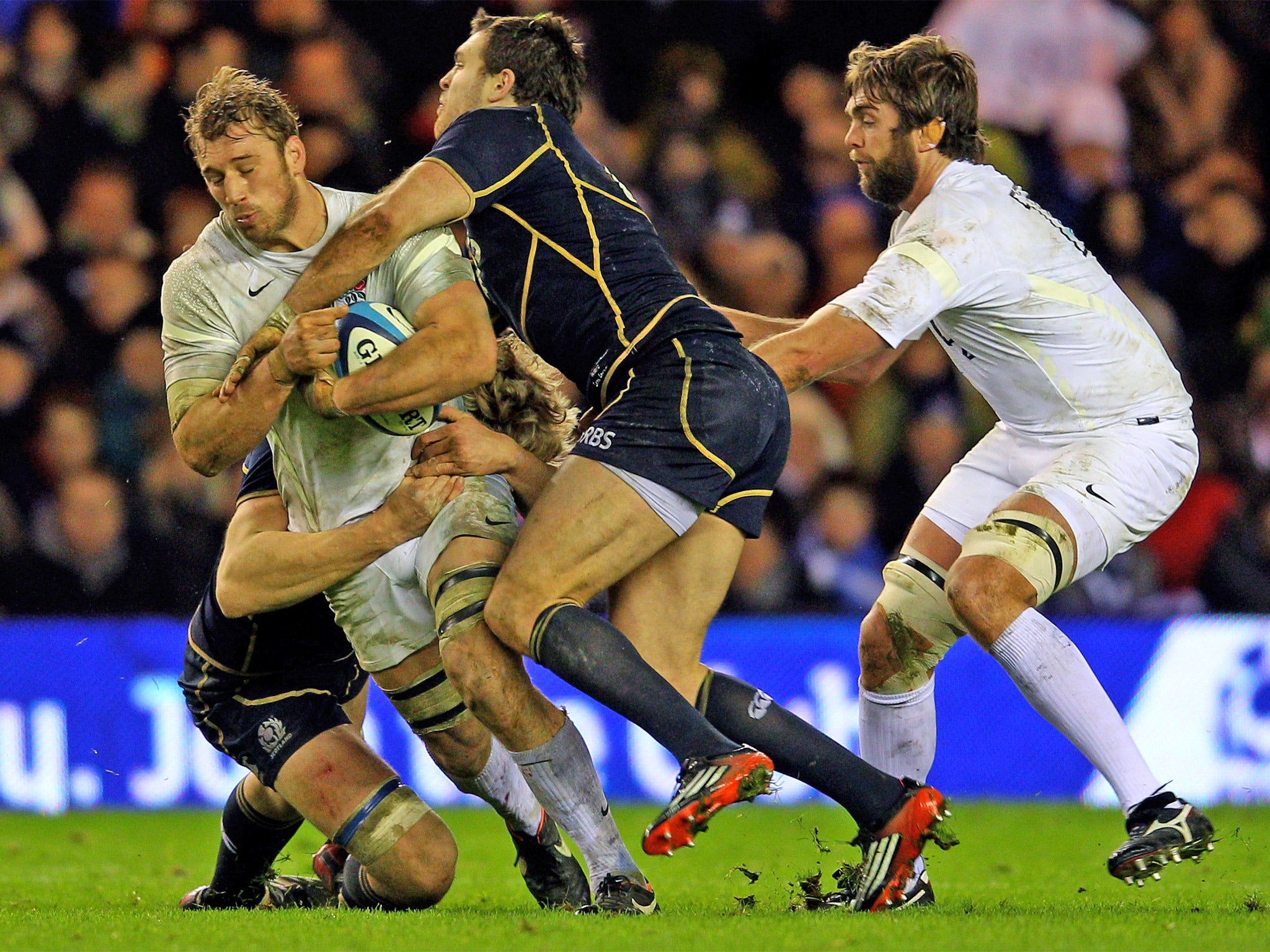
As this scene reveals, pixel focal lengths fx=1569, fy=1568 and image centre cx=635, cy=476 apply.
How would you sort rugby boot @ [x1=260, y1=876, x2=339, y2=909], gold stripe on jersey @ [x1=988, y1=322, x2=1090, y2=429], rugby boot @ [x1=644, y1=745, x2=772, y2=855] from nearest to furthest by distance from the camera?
rugby boot @ [x1=644, y1=745, x2=772, y2=855] < gold stripe on jersey @ [x1=988, y1=322, x2=1090, y2=429] < rugby boot @ [x1=260, y1=876, x2=339, y2=909]

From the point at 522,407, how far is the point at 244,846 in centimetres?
166

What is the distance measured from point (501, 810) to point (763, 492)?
51.4 inches

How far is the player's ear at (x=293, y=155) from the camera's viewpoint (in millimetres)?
4730

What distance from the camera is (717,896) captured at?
510cm

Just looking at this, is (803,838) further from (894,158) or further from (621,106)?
(621,106)

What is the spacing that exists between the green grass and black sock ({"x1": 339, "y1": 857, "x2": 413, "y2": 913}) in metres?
0.19

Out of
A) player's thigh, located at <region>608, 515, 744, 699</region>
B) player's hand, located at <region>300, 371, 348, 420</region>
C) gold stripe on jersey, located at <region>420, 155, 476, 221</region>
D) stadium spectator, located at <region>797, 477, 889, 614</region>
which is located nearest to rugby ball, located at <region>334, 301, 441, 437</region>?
player's hand, located at <region>300, 371, 348, 420</region>

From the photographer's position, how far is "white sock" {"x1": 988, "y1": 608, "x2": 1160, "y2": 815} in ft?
14.4

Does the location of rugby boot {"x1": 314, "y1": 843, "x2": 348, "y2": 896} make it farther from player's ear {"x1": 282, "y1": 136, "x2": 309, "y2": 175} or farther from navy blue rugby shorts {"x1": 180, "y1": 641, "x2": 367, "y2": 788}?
player's ear {"x1": 282, "y1": 136, "x2": 309, "y2": 175}

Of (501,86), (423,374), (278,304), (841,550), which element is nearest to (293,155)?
(278,304)

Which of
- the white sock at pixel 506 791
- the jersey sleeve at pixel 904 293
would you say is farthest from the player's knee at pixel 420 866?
the jersey sleeve at pixel 904 293

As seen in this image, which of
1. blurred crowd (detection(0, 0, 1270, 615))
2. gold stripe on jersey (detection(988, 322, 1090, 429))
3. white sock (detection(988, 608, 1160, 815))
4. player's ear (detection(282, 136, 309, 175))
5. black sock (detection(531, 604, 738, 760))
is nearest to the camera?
black sock (detection(531, 604, 738, 760))

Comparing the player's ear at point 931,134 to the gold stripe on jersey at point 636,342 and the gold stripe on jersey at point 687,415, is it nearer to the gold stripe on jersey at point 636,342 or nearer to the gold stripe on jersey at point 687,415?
the gold stripe on jersey at point 636,342

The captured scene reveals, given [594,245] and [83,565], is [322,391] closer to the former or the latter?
[594,245]
